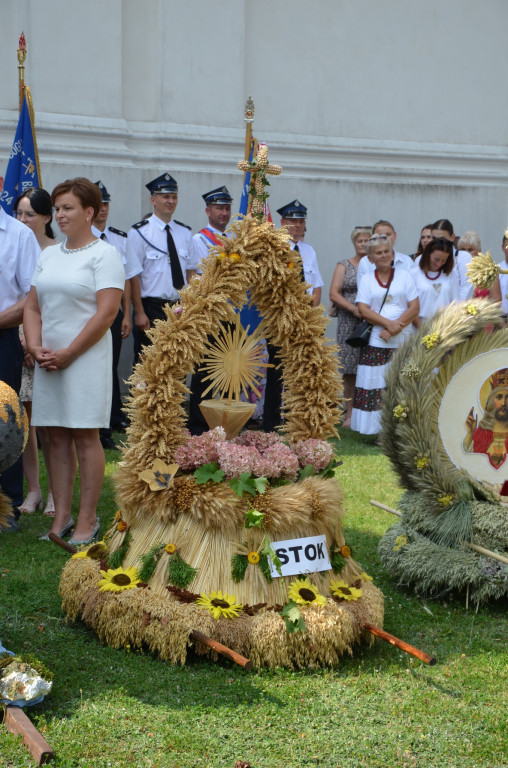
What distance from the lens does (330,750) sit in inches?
140

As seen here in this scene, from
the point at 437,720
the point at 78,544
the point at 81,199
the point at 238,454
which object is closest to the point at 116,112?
the point at 81,199

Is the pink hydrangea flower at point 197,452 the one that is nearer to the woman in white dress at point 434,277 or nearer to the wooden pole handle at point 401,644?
the wooden pole handle at point 401,644

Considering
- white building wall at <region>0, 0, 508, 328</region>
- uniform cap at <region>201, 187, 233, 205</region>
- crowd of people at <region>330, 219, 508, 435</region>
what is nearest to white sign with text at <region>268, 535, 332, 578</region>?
crowd of people at <region>330, 219, 508, 435</region>

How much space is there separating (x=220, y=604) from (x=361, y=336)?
18.9 feet

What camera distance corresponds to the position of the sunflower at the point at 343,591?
445 cm

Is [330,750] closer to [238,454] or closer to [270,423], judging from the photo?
[238,454]

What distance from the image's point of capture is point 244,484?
4.32m

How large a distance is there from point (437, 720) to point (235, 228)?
2.41 m

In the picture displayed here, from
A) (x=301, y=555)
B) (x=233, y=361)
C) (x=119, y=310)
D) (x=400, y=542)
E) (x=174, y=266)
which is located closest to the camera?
(x=301, y=555)

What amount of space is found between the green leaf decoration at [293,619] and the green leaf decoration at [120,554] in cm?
86

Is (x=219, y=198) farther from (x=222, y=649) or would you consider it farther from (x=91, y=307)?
(x=222, y=649)

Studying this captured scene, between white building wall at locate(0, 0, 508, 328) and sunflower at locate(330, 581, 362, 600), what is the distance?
6.98 m

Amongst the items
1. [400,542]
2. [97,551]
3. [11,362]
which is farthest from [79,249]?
[400,542]

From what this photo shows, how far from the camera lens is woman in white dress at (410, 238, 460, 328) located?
962 cm
